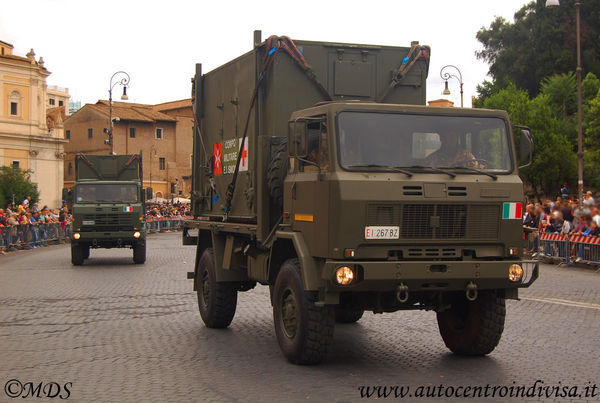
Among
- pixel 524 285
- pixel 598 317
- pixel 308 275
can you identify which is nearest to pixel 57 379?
pixel 308 275

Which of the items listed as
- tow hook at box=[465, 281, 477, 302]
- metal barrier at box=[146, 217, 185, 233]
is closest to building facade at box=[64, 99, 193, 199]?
metal barrier at box=[146, 217, 185, 233]

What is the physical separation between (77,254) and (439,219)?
1761 cm

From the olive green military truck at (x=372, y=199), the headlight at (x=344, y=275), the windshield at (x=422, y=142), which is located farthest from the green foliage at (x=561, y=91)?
the headlight at (x=344, y=275)

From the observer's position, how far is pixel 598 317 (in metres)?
11.9

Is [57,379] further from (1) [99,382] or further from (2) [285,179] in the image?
(2) [285,179]

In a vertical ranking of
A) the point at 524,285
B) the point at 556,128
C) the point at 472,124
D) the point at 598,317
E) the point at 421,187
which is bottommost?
the point at 598,317

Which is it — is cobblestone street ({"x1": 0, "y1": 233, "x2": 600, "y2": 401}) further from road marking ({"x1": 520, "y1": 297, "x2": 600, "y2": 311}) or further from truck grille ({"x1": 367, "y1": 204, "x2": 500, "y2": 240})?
truck grille ({"x1": 367, "y1": 204, "x2": 500, "y2": 240})

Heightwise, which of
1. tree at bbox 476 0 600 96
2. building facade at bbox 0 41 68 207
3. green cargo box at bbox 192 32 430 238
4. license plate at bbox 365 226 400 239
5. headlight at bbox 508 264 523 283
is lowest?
headlight at bbox 508 264 523 283

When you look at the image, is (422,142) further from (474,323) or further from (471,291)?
(474,323)

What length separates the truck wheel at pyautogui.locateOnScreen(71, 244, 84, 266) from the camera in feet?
77.8

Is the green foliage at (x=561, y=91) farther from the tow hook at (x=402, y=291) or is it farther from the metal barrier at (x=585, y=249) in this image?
the tow hook at (x=402, y=291)

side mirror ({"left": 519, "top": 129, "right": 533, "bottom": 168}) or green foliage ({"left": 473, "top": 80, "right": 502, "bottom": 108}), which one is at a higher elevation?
green foliage ({"left": 473, "top": 80, "right": 502, "bottom": 108})

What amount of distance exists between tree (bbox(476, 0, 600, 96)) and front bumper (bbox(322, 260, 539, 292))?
6206cm

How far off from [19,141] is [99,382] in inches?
2922
